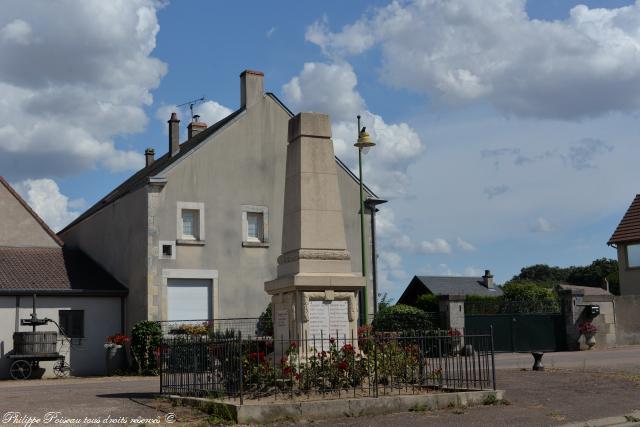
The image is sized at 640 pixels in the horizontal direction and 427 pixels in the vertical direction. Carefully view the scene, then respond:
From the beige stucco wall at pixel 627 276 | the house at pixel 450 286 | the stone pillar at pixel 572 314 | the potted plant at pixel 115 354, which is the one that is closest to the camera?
the potted plant at pixel 115 354

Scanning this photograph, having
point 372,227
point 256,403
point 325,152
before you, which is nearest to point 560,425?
point 256,403

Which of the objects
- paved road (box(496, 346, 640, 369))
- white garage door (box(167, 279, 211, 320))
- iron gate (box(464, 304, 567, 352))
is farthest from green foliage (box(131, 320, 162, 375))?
iron gate (box(464, 304, 567, 352))

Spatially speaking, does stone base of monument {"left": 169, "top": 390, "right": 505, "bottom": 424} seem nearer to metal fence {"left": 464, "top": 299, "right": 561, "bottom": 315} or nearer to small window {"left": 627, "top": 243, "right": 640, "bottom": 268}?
metal fence {"left": 464, "top": 299, "right": 561, "bottom": 315}

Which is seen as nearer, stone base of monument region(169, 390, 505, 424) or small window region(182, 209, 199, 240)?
stone base of monument region(169, 390, 505, 424)

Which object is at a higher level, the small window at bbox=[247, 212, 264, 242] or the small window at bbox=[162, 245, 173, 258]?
the small window at bbox=[247, 212, 264, 242]

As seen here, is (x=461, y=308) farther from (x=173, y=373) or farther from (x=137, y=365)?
(x=173, y=373)

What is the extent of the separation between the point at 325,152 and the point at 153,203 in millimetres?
14165

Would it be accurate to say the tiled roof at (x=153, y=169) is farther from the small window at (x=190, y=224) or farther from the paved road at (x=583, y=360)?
the paved road at (x=583, y=360)

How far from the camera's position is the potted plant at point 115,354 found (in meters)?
25.8

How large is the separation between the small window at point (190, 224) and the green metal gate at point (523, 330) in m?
10.4

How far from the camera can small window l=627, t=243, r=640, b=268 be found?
3778 cm

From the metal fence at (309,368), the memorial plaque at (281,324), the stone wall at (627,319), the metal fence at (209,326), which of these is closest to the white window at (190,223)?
the metal fence at (209,326)

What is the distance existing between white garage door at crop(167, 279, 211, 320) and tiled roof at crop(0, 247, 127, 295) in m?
2.19

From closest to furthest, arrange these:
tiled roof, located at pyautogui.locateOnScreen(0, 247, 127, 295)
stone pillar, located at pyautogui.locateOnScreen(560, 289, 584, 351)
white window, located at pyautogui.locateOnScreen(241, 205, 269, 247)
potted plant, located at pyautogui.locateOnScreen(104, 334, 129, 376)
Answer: potted plant, located at pyautogui.locateOnScreen(104, 334, 129, 376) < tiled roof, located at pyautogui.locateOnScreen(0, 247, 127, 295) < stone pillar, located at pyautogui.locateOnScreen(560, 289, 584, 351) < white window, located at pyautogui.locateOnScreen(241, 205, 269, 247)
